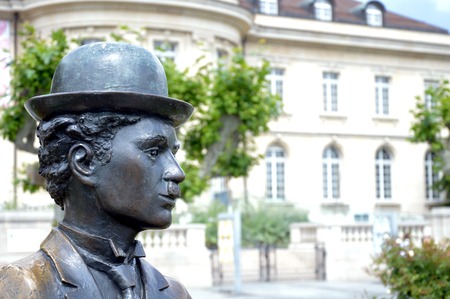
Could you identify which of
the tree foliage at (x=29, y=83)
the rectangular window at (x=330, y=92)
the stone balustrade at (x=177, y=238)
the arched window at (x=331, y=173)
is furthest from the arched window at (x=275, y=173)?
the tree foliage at (x=29, y=83)

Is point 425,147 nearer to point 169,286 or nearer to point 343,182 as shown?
point 343,182

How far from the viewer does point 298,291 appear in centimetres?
1877

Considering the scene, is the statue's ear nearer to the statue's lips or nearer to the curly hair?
the curly hair

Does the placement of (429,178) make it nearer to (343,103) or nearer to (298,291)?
(343,103)

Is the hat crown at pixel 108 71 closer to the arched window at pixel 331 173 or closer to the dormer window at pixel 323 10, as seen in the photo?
the arched window at pixel 331 173

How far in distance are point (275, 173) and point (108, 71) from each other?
128 ft

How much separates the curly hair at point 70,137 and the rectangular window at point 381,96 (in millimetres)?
42200

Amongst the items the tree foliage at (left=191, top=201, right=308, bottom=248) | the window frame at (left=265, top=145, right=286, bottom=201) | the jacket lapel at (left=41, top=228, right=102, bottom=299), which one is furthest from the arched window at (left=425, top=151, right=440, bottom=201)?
the jacket lapel at (left=41, top=228, right=102, bottom=299)

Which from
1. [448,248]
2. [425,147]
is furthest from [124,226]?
[425,147]

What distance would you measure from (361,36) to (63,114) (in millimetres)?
41321

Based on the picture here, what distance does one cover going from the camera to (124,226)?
2416mm

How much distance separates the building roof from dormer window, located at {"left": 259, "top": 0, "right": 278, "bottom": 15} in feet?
0.75

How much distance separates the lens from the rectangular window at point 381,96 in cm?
4400

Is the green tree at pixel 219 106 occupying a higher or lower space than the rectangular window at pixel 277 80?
lower
